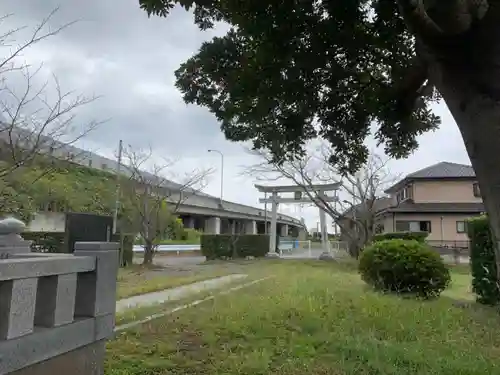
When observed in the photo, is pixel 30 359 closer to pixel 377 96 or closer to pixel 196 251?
pixel 377 96

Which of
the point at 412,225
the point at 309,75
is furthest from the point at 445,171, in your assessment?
the point at 309,75

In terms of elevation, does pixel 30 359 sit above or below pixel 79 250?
below

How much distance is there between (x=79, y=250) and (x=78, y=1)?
358 cm

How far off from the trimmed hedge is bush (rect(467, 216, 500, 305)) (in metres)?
15.1

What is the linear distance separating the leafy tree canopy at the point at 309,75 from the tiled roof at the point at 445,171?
22644mm

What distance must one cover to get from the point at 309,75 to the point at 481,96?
72.7 inches

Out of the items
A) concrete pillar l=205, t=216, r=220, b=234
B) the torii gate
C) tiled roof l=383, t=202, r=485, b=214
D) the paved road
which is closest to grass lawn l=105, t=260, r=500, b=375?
the paved road

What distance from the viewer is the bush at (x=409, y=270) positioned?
25.4 ft

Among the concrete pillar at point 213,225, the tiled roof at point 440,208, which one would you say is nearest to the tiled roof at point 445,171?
the tiled roof at point 440,208

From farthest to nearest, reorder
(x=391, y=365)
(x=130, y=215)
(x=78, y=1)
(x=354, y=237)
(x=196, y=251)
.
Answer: (x=196, y=251) → (x=354, y=237) → (x=130, y=215) → (x=78, y=1) → (x=391, y=365)

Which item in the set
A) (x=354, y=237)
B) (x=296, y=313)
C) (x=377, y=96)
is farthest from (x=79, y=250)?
(x=354, y=237)

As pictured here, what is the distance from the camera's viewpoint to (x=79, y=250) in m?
2.68

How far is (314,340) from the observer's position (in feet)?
14.1

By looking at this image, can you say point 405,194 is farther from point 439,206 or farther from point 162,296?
point 162,296
